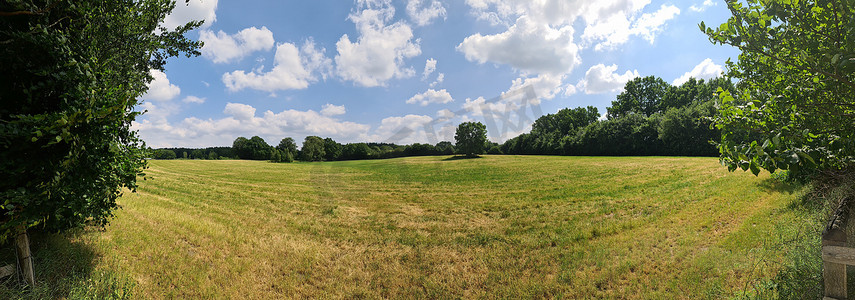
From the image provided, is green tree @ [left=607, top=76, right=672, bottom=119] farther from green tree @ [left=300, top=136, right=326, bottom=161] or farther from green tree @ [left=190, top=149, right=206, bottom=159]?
green tree @ [left=190, top=149, right=206, bottom=159]

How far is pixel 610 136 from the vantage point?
233ft

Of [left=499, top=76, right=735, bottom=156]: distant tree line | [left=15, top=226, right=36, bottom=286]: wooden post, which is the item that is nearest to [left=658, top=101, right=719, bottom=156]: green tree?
[left=499, top=76, right=735, bottom=156]: distant tree line

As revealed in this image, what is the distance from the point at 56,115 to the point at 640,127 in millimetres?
83849

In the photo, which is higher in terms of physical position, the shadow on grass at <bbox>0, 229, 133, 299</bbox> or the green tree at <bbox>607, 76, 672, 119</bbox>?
the green tree at <bbox>607, 76, 672, 119</bbox>

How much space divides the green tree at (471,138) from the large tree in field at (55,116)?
7240 cm

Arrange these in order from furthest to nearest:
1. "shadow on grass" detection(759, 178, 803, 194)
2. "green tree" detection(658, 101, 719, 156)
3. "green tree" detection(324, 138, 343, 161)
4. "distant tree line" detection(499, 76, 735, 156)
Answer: "green tree" detection(324, 138, 343, 161), "distant tree line" detection(499, 76, 735, 156), "green tree" detection(658, 101, 719, 156), "shadow on grass" detection(759, 178, 803, 194)

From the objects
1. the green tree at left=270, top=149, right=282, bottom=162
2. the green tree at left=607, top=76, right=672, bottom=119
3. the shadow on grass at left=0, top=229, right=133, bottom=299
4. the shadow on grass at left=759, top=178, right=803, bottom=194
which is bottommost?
the shadow on grass at left=0, top=229, right=133, bottom=299

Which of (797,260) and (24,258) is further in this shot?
(797,260)

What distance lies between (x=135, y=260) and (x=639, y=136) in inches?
3284

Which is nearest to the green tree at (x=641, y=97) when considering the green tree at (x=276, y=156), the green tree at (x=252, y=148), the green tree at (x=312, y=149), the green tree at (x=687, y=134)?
the green tree at (x=687, y=134)

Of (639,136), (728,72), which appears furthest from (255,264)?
(639,136)

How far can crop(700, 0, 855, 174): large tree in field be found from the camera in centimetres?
376

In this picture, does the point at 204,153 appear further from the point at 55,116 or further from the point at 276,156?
the point at 55,116

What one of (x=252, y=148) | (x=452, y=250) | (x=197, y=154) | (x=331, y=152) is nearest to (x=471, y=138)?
(x=331, y=152)
